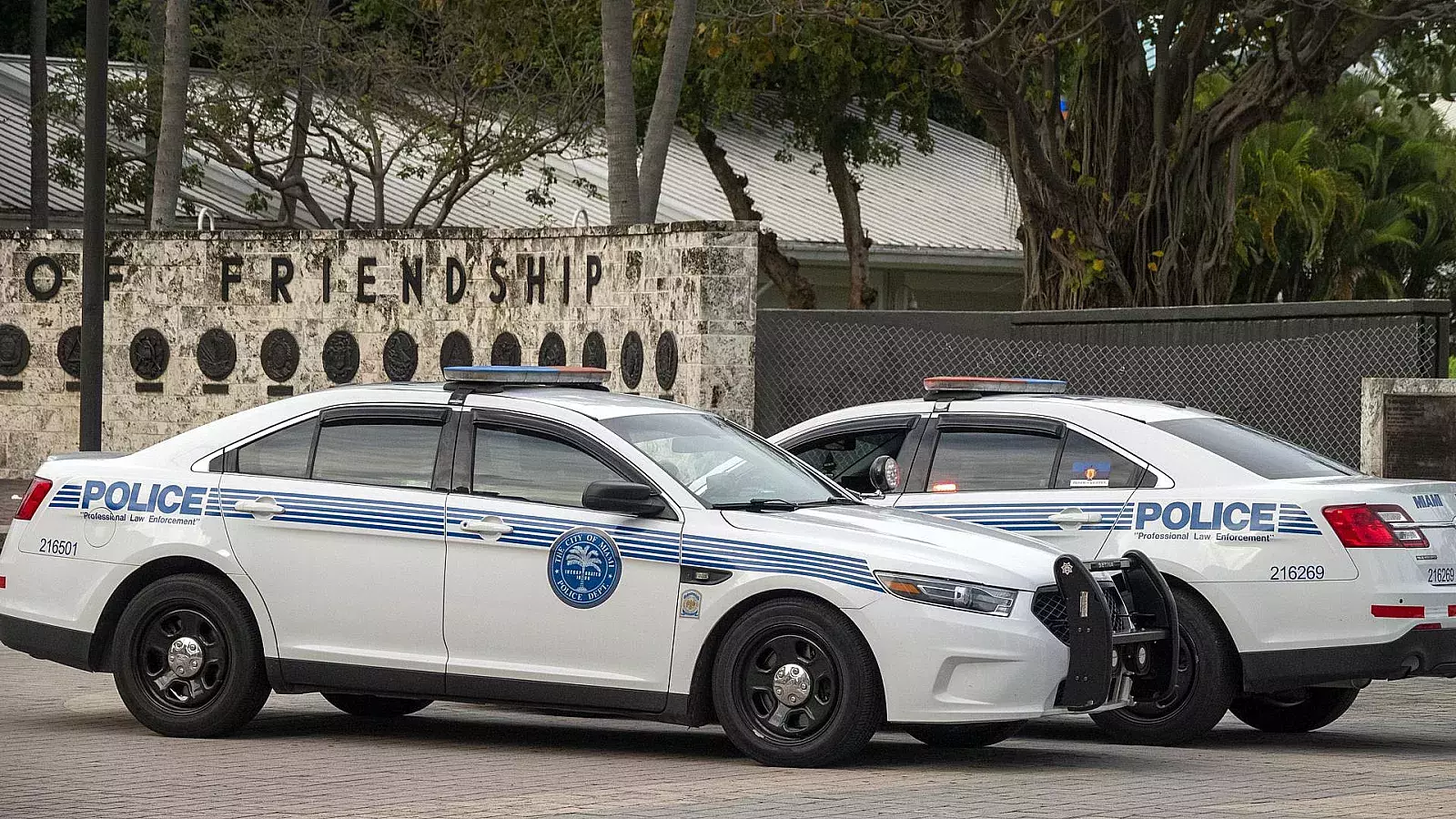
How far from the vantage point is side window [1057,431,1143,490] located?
9.33 metres

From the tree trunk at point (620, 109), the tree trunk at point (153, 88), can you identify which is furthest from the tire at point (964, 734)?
the tree trunk at point (153, 88)

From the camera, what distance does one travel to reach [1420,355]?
14.4 metres

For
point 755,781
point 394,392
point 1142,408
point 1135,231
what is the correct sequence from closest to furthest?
point 755,781, point 394,392, point 1142,408, point 1135,231

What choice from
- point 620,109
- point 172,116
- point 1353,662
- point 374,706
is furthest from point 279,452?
point 172,116

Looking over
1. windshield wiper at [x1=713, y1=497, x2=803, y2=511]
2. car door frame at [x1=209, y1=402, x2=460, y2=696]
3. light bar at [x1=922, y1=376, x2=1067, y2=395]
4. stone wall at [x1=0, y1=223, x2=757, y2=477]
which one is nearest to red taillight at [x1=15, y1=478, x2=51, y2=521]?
car door frame at [x1=209, y1=402, x2=460, y2=696]

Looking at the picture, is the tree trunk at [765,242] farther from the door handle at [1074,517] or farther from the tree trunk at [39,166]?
the door handle at [1074,517]

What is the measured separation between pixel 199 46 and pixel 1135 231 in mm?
15774

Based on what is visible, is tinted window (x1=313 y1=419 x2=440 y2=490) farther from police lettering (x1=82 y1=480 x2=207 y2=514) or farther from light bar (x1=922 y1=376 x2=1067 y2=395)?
light bar (x1=922 y1=376 x2=1067 y2=395)

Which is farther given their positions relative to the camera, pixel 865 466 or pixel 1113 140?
pixel 1113 140

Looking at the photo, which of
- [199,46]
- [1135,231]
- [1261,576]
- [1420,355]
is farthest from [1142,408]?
[199,46]

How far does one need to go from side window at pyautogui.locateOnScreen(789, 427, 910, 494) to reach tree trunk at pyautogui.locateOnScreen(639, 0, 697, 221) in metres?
10.1

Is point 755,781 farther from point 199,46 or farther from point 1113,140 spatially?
point 199,46

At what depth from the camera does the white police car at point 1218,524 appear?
863 cm

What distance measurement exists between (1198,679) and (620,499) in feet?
8.99
